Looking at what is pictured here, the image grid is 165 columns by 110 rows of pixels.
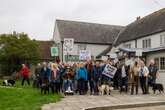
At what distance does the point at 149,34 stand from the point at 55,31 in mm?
19961

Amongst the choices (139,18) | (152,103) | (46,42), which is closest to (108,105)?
(152,103)

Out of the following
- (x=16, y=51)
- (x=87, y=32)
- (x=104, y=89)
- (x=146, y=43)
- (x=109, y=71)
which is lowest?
(x=104, y=89)

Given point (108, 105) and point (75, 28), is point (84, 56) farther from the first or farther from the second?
point (75, 28)

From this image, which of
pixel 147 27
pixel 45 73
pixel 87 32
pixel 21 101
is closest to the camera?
pixel 21 101

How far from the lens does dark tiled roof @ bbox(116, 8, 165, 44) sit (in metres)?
38.7

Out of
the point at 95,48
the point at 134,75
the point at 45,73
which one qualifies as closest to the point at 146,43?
the point at 95,48

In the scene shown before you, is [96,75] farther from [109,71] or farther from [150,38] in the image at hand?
[150,38]

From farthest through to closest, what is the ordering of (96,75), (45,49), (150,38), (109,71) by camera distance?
1. (45,49)
2. (150,38)
3. (109,71)
4. (96,75)

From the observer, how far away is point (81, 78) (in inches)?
791

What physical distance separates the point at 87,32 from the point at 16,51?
1040cm

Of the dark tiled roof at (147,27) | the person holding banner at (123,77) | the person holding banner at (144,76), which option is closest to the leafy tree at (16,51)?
the dark tiled roof at (147,27)

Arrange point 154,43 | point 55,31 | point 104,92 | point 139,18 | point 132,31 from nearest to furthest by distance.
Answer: point 104,92 < point 154,43 < point 132,31 < point 139,18 < point 55,31

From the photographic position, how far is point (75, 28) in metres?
52.5

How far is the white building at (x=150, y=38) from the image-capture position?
31375 mm
